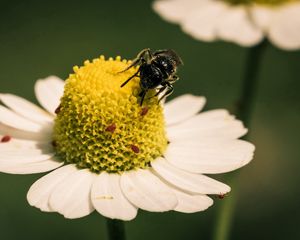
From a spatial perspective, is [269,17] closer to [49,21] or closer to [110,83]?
[110,83]

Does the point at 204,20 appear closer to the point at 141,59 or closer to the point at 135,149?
the point at 141,59

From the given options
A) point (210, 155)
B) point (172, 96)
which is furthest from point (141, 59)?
point (172, 96)

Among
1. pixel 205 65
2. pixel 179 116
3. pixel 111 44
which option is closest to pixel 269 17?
pixel 179 116

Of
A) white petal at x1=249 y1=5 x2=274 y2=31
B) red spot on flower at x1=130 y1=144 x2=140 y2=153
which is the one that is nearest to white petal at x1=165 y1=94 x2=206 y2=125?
red spot on flower at x1=130 y1=144 x2=140 y2=153

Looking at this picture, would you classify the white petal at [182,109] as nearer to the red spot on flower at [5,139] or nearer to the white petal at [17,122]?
the white petal at [17,122]

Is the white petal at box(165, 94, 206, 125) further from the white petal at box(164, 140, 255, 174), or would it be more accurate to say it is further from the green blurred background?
the green blurred background
